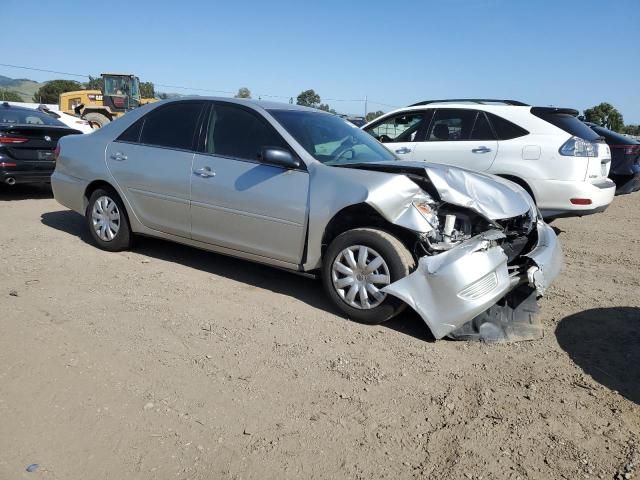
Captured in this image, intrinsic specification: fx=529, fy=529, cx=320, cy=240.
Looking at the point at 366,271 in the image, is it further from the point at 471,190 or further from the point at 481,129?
the point at 481,129

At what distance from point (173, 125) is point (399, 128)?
3812 millimetres

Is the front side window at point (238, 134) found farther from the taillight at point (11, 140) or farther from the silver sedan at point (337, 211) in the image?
the taillight at point (11, 140)

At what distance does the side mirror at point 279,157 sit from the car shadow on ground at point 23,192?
631cm

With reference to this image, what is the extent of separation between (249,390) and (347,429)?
658mm

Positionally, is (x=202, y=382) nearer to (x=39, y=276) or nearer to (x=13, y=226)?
(x=39, y=276)

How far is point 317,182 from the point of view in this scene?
418 centimetres

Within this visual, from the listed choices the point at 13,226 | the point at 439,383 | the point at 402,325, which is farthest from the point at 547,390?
the point at 13,226

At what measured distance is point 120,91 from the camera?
77.2ft

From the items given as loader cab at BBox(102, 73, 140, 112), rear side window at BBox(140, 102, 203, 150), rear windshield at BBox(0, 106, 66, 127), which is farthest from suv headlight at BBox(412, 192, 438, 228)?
loader cab at BBox(102, 73, 140, 112)

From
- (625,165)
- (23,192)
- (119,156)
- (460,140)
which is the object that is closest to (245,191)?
(119,156)

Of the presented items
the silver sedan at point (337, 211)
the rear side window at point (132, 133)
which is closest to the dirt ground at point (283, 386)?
the silver sedan at point (337, 211)

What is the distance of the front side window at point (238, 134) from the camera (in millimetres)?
4578

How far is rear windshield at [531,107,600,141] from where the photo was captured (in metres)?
6.46

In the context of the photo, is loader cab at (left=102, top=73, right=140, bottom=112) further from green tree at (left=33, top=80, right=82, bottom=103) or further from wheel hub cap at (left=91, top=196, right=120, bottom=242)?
green tree at (left=33, top=80, right=82, bottom=103)
